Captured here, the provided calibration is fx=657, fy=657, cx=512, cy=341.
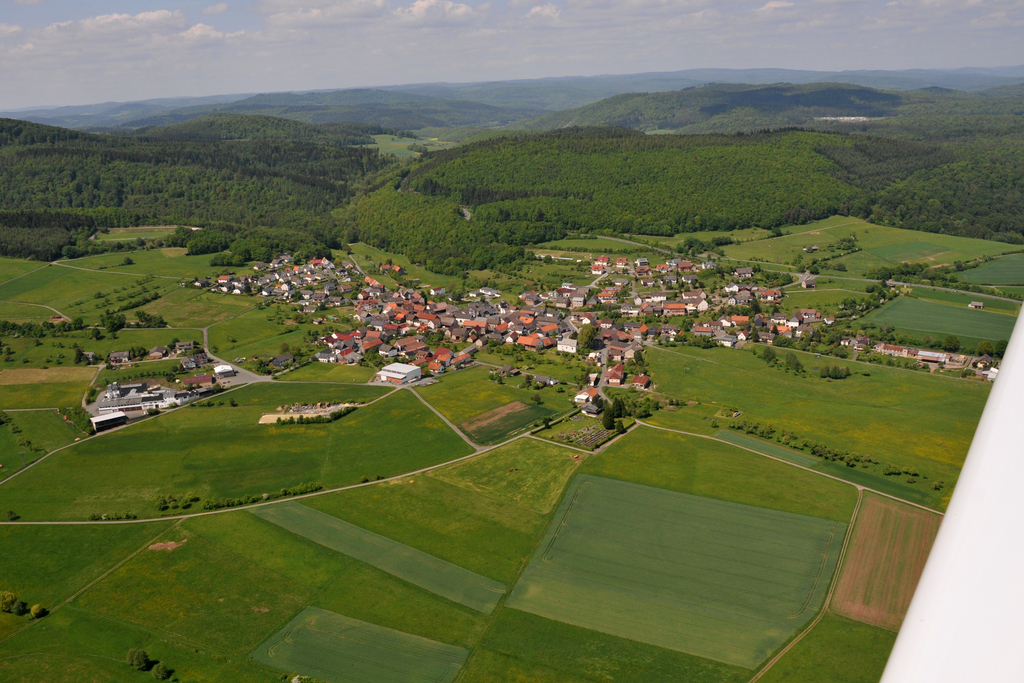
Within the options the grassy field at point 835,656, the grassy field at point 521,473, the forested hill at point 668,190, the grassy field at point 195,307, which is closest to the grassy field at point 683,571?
the grassy field at point 835,656

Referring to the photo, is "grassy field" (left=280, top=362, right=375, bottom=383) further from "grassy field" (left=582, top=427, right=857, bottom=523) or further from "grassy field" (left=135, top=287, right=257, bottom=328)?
"grassy field" (left=582, top=427, right=857, bottom=523)

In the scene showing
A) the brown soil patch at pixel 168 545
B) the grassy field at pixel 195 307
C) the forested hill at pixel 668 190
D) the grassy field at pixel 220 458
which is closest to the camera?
the brown soil patch at pixel 168 545

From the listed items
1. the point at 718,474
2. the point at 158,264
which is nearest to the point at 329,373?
the point at 718,474

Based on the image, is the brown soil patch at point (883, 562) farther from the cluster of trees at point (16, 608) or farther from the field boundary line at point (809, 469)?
the cluster of trees at point (16, 608)

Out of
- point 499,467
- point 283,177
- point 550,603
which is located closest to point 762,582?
point 550,603

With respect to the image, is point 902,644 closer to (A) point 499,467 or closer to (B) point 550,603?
(B) point 550,603
